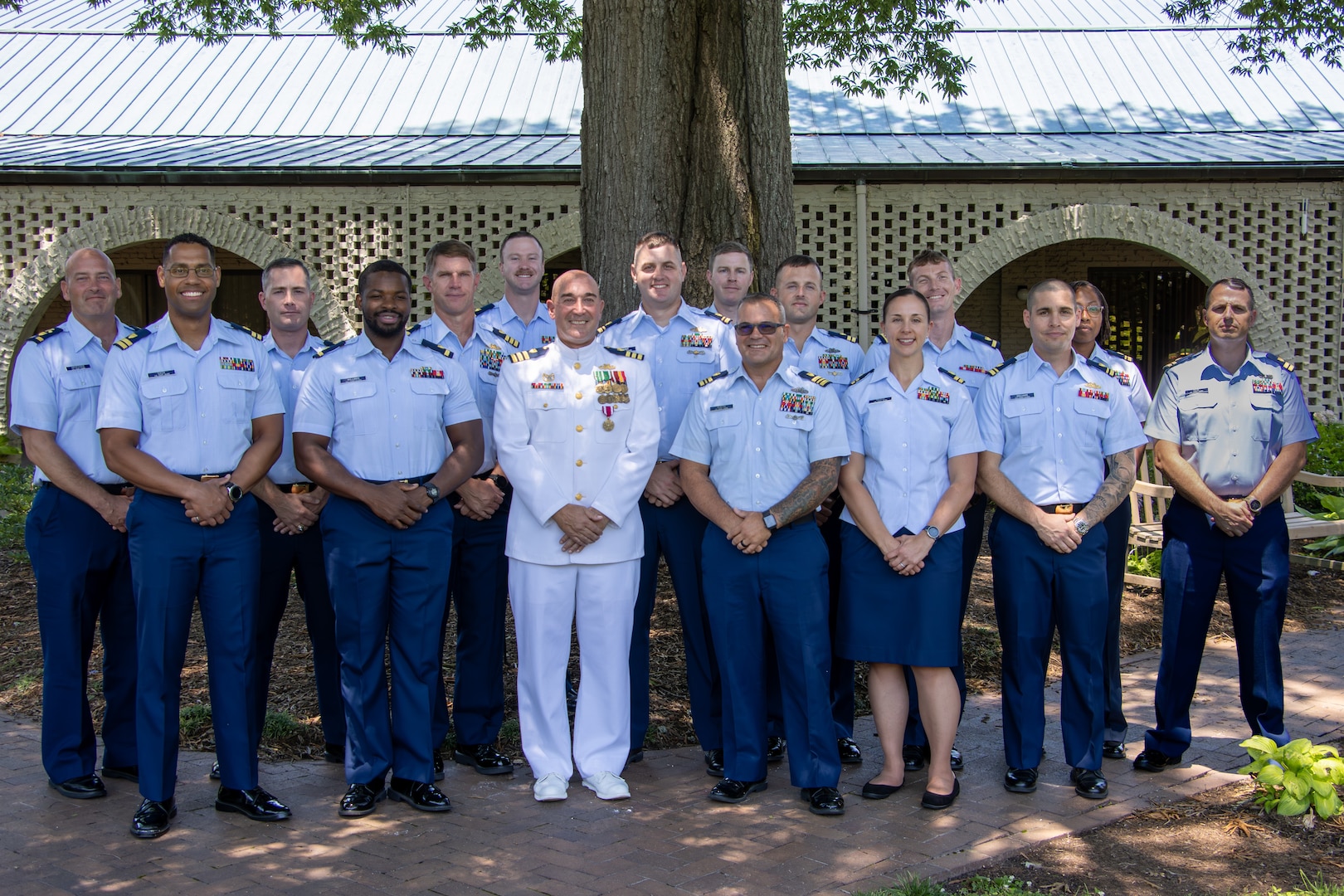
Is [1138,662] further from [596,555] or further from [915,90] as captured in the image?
[915,90]

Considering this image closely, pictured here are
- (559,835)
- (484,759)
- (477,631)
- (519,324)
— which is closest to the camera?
(559,835)

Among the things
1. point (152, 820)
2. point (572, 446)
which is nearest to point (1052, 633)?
point (572, 446)

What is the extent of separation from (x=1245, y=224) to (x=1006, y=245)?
8.61 feet

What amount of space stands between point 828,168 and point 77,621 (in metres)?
8.62

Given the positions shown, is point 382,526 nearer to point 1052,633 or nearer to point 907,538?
point 907,538

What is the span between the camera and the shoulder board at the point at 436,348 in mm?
4750

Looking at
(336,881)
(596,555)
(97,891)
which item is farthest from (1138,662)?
(97,891)

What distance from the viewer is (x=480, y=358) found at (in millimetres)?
5230

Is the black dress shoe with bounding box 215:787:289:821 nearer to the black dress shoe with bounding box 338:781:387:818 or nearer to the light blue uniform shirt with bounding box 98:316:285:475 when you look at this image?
the black dress shoe with bounding box 338:781:387:818

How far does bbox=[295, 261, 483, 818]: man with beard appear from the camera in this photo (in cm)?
449

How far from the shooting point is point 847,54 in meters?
11.5

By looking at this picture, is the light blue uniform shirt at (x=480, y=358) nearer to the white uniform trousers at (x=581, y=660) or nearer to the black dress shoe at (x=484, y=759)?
the white uniform trousers at (x=581, y=660)

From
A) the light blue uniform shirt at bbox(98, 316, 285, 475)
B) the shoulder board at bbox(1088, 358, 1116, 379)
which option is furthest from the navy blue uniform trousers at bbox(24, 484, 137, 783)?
the shoulder board at bbox(1088, 358, 1116, 379)

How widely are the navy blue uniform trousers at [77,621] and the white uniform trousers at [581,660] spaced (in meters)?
1.60
